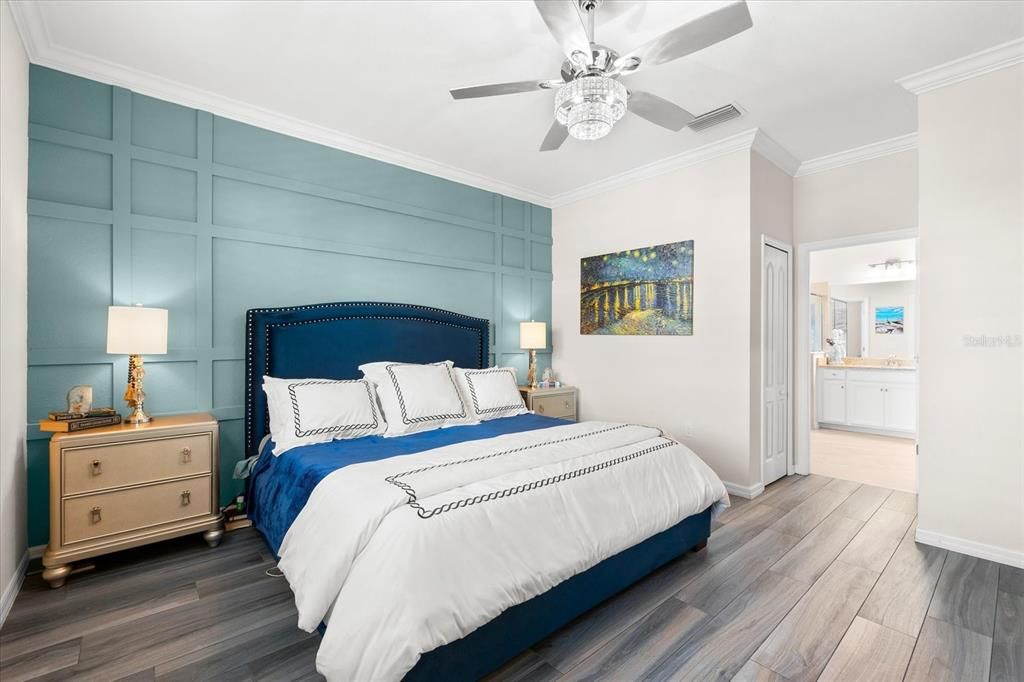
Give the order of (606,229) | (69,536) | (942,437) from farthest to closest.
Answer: (606,229)
(942,437)
(69,536)

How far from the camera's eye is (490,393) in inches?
144

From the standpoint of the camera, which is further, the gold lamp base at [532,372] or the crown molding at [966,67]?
the gold lamp base at [532,372]

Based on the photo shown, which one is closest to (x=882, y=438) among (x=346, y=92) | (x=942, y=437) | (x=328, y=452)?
(x=942, y=437)

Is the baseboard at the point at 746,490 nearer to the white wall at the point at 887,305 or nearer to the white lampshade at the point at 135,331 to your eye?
the white lampshade at the point at 135,331

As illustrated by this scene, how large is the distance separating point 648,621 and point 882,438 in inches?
225

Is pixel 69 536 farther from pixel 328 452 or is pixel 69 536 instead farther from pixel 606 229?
pixel 606 229

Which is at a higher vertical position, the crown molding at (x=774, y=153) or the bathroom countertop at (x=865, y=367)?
the crown molding at (x=774, y=153)

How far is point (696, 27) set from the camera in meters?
1.82

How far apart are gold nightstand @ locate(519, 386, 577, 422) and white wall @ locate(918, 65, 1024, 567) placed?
2.78 metres

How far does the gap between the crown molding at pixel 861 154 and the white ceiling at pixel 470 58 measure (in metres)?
0.13

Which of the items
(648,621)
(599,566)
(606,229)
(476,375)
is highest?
(606,229)

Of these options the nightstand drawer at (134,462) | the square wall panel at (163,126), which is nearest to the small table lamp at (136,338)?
the nightstand drawer at (134,462)

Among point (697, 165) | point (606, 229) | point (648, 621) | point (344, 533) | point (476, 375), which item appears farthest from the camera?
point (606, 229)

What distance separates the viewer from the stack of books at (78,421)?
7.96 ft
